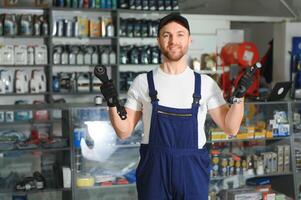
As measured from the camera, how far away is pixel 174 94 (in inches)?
90.0

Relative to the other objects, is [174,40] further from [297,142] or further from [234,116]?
[297,142]

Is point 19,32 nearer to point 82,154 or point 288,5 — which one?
point 82,154

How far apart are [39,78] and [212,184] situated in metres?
3.63

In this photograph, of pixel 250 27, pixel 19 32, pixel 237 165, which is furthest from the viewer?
pixel 250 27

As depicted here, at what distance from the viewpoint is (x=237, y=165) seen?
4.17m

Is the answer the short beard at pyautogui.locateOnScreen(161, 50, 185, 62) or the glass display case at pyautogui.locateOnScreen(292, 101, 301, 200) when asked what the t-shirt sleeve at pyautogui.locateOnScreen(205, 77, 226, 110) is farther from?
the glass display case at pyautogui.locateOnScreen(292, 101, 301, 200)

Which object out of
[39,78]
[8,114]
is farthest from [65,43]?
[8,114]

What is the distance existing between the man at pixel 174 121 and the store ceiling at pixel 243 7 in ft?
18.4

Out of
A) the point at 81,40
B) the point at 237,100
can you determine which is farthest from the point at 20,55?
the point at 237,100

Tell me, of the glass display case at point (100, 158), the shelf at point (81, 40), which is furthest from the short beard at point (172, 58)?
the shelf at point (81, 40)

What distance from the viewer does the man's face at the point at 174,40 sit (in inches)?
89.1

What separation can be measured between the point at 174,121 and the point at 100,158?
5.83 ft

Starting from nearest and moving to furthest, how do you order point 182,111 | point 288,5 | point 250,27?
1. point 182,111
2. point 288,5
3. point 250,27

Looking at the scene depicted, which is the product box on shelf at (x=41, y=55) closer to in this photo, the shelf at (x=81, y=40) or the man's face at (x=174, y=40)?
the shelf at (x=81, y=40)
